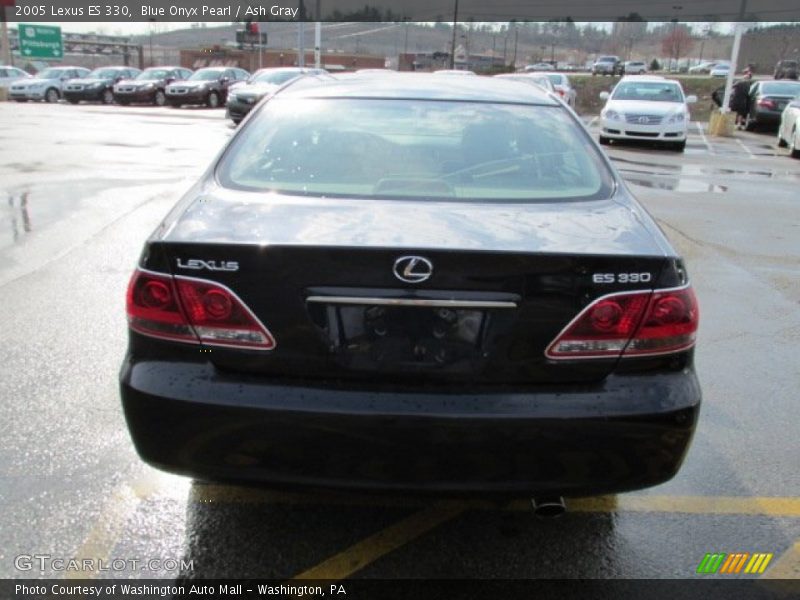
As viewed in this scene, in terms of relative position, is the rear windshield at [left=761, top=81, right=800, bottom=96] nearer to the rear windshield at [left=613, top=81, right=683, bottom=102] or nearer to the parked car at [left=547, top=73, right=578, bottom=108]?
the parked car at [left=547, top=73, right=578, bottom=108]

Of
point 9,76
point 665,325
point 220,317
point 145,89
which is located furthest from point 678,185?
point 9,76

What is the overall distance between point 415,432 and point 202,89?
2920 centimetres

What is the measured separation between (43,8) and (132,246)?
41.0 m

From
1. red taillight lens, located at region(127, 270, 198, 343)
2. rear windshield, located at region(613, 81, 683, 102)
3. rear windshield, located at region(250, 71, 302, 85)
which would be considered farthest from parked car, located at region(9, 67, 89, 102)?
red taillight lens, located at region(127, 270, 198, 343)

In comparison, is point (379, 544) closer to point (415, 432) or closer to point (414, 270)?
point (415, 432)

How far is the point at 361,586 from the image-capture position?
250 cm

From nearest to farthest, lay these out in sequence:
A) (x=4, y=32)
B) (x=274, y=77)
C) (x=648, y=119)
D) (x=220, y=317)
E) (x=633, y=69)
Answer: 1. (x=220, y=317)
2. (x=648, y=119)
3. (x=274, y=77)
4. (x=4, y=32)
5. (x=633, y=69)

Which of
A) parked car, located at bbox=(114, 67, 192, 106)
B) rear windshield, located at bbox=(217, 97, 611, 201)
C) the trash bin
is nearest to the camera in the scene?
rear windshield, located at bbox=(217, 97, 611, 201)

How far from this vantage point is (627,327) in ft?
7.53

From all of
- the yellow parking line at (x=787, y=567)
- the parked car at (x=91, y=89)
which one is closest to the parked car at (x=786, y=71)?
the parked car at (x=91, y=89)

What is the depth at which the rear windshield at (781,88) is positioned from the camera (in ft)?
75.3

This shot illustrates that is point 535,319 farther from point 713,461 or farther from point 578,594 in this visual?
point 713,461

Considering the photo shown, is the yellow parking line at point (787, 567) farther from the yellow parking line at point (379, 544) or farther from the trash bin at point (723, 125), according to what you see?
the trash bin at point (723, 125)

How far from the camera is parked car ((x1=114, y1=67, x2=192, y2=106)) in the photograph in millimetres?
30422
